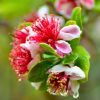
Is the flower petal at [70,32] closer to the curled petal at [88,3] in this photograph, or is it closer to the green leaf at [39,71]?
the green leaf at [39,71]

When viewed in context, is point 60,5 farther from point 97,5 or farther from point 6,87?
point 6,87

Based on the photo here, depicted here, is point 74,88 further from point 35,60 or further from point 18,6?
point 18,6

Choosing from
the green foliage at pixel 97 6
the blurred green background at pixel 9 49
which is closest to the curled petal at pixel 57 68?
the green foliage at pixel 97 6

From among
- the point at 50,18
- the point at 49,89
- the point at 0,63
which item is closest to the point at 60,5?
the point at 50,18

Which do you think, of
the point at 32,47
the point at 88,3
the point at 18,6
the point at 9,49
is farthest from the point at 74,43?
the point at 9,49

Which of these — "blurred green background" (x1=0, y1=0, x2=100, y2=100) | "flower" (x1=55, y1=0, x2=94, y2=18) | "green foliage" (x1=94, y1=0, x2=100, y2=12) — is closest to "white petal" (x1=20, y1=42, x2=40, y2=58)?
"flower" (x1=55, y1=0, x2=94, y2=18)

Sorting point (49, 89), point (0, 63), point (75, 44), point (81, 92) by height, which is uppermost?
point (75, 44)

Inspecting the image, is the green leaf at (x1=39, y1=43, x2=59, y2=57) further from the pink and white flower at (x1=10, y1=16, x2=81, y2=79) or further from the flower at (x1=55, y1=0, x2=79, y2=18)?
the flower at (x1=55, y1=0, x2=79, y2=18)
